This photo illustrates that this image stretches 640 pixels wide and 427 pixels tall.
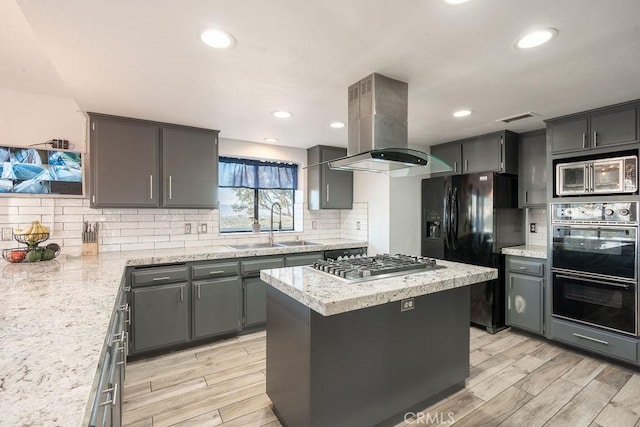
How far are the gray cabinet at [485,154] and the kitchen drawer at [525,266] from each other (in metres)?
1.02

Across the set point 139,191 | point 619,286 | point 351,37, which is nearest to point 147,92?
point 139,191

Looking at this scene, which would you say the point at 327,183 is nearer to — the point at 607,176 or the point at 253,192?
the point at 253,192

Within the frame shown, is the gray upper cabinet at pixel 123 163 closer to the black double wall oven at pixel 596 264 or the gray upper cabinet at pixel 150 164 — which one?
the gray upper cabinet at pixel 150 164

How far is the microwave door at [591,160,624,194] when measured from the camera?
8.76 ft

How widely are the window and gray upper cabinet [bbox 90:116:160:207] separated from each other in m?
0.92

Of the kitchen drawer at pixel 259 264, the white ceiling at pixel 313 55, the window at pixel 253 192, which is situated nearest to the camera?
the white ceiling at pixel 313 55

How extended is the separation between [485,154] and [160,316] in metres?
3.94

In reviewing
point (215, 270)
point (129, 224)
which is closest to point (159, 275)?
point (215, 270)

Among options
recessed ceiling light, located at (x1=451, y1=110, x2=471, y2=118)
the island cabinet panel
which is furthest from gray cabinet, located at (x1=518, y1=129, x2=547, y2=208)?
the island cabinet panel

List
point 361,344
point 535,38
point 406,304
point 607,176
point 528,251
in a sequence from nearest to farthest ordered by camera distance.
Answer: point 535,38 < point 361,344 < point 406,304 < point 607,176 < point 528,251

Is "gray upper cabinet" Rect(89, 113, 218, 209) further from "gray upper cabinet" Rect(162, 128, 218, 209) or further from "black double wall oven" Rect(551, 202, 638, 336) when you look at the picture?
"black double wall oven" Rect(551, 202, 638, 336)

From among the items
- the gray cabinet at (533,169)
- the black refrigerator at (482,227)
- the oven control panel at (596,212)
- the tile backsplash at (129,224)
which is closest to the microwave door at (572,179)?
the oven control panel at (596,212)

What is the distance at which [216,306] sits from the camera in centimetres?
311

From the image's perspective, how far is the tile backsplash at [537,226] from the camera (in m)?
3.71
